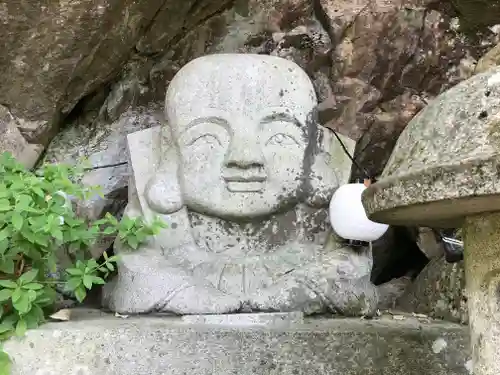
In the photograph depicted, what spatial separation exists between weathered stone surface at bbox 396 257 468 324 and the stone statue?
27cm

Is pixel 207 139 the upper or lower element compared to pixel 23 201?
lower

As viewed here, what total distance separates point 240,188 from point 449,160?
1207 millimetres

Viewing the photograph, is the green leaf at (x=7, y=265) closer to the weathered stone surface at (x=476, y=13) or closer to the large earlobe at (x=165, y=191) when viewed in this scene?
the large earlobe at (x=165, y=191)

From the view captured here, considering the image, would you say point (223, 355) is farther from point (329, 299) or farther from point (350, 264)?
point (350, 264)

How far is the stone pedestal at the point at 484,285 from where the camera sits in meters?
1.03

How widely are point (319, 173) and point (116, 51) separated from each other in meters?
0.91

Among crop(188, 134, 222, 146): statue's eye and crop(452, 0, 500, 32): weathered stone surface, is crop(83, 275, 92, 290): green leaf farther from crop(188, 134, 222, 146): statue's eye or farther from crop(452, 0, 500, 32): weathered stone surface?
crop(452, 0, 500, 32): weathered stone surface

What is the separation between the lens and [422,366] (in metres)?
1.67

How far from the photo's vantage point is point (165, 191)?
2.09 meters

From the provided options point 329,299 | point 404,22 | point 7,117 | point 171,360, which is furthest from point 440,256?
point 7,117

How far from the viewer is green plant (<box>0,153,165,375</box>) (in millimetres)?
1586

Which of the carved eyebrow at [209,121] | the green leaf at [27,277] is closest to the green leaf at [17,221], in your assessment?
the green leaf at [27,277]

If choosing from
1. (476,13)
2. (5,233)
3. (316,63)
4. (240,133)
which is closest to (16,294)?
(5,233)

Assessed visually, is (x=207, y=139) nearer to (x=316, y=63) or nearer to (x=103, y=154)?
(x=103, y=154)
